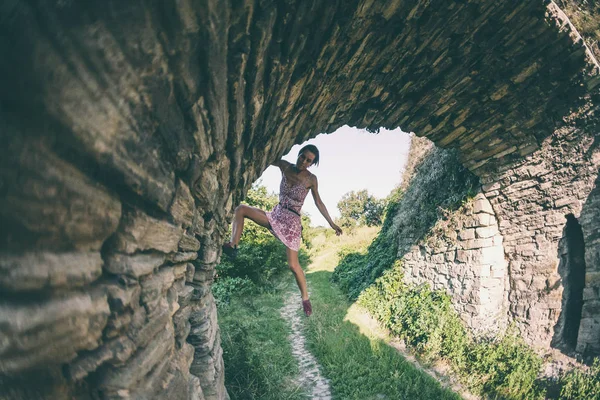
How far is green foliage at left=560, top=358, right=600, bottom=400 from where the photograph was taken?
3.18 m

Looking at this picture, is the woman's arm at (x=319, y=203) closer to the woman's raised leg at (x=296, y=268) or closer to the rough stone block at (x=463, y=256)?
the woman's raised leg at (x=296, y=268)

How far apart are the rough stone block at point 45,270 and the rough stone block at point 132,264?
0.09 m

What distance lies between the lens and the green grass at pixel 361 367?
3.69m

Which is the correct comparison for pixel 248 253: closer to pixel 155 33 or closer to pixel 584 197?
pixel 584 197

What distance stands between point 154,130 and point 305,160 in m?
2.56

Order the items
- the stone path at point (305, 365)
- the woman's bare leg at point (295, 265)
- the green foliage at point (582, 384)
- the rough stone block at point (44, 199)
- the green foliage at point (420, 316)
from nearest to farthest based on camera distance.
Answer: the rough stone block at point (44, 199)
the green foliage at point (582, 384)
the woman's bare leg at point (295, 265)
the stone path at point (305, 365)
the green foliage at point (420, 316)

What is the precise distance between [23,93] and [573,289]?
5.50m

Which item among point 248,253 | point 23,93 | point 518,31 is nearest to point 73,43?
point 23,93

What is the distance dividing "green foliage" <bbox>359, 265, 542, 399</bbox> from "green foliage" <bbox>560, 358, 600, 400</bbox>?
324 mm

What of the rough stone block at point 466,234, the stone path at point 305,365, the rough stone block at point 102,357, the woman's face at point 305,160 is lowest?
the stone path at point 305,365

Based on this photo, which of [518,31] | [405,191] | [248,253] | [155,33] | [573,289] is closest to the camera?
[155,33]

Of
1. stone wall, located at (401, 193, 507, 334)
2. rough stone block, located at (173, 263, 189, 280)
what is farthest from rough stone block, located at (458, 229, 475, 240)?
rough stone block, located at (173, 263, 189, 280)

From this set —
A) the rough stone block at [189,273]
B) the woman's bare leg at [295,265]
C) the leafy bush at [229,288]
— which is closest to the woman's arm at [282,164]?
the woman's bare leg at [295,265]

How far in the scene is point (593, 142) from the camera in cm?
353
